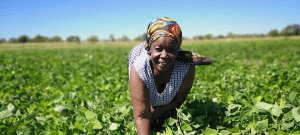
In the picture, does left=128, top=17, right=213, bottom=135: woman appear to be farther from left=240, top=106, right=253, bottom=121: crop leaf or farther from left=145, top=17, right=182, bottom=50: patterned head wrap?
left=240, top=106, right=253, bottom=121: crop leaf

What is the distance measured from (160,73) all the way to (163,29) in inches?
16.4

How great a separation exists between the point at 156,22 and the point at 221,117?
112 cm

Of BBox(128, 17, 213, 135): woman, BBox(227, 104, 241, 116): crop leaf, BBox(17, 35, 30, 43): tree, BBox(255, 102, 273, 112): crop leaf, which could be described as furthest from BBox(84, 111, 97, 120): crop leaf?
BBox(17, 35, 30, 43): tree

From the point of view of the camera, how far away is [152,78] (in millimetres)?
1465

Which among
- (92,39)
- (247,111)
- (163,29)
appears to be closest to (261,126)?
(247,111)

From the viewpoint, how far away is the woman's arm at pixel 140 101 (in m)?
1.40

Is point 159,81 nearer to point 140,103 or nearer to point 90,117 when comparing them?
point 140,103

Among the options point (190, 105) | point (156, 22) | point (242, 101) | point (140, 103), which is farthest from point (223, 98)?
point (156, 22)

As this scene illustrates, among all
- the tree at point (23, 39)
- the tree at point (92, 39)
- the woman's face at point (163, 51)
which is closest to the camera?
the woman's face at point (163, 51)

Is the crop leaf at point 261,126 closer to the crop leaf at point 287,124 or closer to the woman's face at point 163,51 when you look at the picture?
the crop leaf at point 287,124

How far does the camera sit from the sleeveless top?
139 cm

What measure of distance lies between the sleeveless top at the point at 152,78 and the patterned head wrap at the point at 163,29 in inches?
7.9

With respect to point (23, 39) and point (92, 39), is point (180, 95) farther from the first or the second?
point (92, 39)

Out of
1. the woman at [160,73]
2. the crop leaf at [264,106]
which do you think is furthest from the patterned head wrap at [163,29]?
the crop leaf at [264,106]
